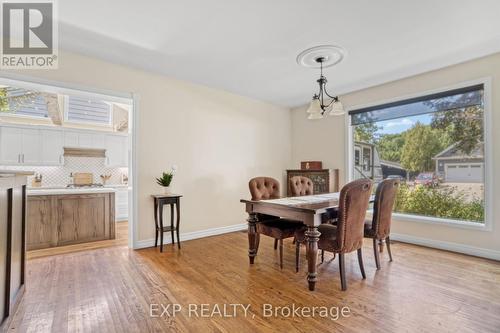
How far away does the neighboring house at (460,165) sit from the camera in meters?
3.31

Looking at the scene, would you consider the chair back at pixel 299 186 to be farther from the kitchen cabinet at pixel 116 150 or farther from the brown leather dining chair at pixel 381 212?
the kitchen cabinet at pixel 116 150

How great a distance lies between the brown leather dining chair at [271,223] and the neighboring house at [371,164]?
1.88m

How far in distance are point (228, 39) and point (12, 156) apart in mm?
4220

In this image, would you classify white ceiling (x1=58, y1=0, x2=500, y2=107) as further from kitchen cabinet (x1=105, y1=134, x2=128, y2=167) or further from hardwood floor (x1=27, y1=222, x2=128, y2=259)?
hardwood floor (x1=27, y1=222, x2=128, y2=259)

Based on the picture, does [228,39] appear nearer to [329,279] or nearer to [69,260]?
[329,279]

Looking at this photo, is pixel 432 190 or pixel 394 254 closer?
pixel 394 254

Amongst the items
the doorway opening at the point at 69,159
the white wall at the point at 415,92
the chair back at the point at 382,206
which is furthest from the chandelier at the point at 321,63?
the doorway opening at the point at 69,159

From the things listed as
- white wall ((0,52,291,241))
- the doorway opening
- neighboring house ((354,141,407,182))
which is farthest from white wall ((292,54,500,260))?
the doorway opening

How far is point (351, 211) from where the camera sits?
2299 mm

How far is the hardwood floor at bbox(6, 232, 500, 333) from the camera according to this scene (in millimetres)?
1785

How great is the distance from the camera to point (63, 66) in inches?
121

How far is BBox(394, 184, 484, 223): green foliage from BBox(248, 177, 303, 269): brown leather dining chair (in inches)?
84.8

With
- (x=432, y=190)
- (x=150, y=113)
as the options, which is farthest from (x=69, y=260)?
(x=432, y=190)

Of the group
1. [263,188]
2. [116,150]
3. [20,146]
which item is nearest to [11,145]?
[20,146]
